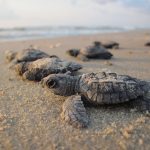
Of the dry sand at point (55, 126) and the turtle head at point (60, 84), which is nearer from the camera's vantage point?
the dry sand at point (55, 126)

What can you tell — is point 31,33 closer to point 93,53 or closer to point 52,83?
point 93,53

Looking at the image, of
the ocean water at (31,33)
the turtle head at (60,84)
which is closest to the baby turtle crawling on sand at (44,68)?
the turtle head at (60,84)

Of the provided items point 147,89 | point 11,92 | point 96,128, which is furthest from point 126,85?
point 11,92

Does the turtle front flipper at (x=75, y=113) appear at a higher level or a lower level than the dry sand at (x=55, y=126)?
higher

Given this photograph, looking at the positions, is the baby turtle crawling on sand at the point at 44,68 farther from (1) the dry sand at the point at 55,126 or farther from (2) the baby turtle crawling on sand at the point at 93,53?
(2) the baby turtle crawling on sand at the point at 93,53

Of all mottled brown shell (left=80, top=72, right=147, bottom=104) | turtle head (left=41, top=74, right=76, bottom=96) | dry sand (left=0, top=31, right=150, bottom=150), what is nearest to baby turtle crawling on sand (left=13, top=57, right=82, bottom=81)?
dry sand (left=0, top=31, right=150, bottom=150)

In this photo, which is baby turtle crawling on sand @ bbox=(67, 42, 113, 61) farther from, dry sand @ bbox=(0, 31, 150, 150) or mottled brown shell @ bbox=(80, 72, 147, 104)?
mottled brown shell @ bbox=(80, 72, 147, 104)

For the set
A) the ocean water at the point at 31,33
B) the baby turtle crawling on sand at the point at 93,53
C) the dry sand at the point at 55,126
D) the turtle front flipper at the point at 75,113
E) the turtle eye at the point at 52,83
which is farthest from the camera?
the ocean water at the point at 31,33
